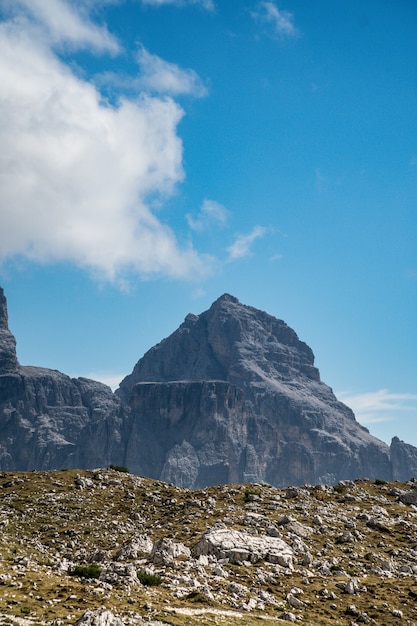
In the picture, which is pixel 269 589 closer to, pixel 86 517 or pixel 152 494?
pixel 86 517

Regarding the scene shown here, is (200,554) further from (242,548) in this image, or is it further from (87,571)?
(87,571)

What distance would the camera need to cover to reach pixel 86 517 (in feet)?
177

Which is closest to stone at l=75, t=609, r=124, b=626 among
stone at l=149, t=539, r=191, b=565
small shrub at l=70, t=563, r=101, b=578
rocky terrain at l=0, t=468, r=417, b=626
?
rocky terrain at l=0, t=468, r=417, b=626

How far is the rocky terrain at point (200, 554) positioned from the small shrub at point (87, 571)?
2.8 inches

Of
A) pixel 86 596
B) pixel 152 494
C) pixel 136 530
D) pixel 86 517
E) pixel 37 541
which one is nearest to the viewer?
pixel 86 596

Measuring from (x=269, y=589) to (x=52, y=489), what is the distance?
33.9 meters

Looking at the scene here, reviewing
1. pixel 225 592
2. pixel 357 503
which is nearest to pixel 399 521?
pixel 357 503

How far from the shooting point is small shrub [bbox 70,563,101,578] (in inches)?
1385

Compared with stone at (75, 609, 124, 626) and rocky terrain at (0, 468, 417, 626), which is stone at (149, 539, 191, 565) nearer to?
rocky terrain at (0, 468, 417, 626)

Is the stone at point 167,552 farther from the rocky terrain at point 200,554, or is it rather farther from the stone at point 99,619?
the stone at point 99,619

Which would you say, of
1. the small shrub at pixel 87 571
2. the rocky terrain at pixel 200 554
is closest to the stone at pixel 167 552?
the rocky terrain at pixel 200 554

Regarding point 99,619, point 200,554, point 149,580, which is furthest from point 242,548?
point 99,619

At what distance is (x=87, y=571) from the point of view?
3556 centimetres

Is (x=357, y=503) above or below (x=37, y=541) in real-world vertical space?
above
